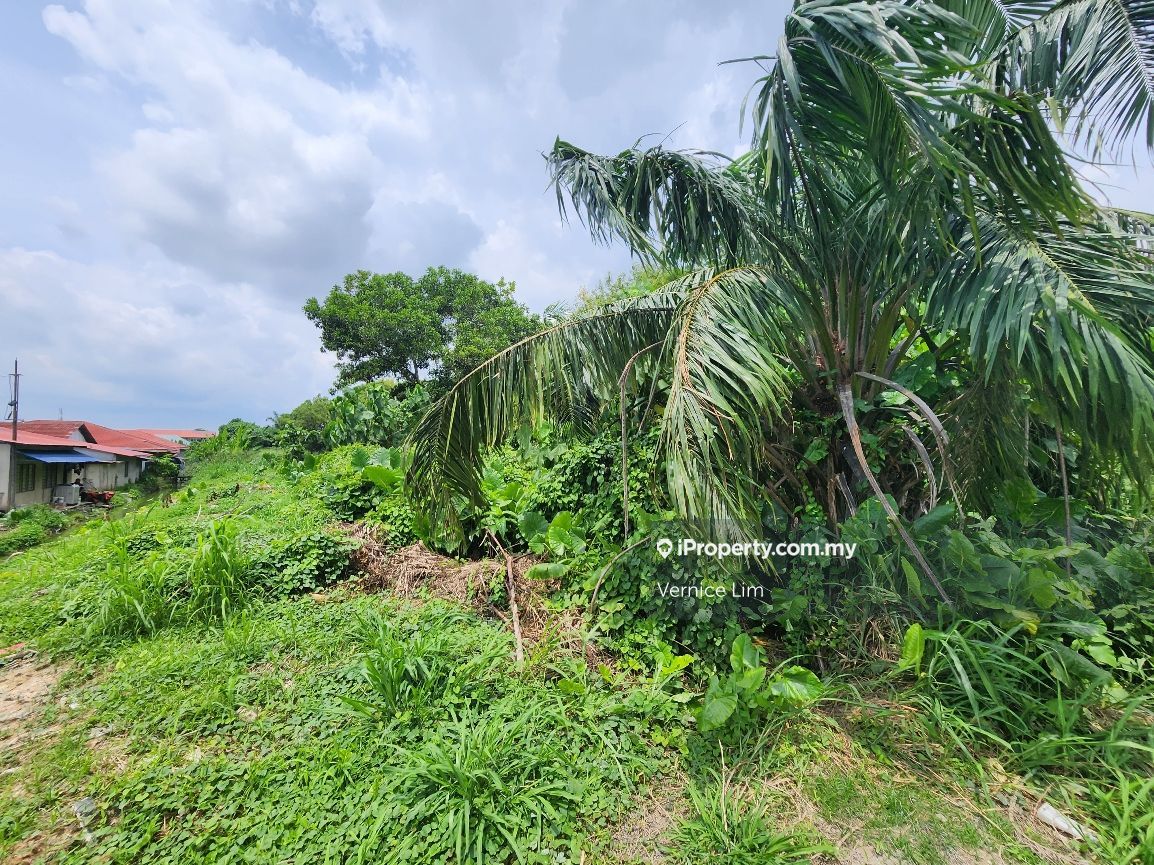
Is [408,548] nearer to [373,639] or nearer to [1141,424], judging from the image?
[373,639]

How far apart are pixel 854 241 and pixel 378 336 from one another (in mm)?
15577

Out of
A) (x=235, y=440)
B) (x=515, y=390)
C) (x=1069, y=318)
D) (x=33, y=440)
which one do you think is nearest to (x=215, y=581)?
(x=515, y=390)

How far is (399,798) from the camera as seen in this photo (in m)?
1.81

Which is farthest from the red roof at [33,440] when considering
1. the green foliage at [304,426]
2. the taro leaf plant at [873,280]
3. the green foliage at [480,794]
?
the green foliage at [480,794]

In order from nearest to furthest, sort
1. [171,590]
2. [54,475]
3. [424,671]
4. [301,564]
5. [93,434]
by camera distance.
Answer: [424,671], [171,590], [301,564], [54,475], [93,434]

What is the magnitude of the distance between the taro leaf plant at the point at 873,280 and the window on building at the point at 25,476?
1863 centimetres

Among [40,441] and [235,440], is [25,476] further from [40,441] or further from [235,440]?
[235,440]

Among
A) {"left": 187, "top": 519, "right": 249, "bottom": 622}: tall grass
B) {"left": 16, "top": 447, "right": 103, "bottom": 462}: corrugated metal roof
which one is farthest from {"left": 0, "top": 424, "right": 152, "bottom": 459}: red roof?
{"left": 187, "top": 519, "right": 249, "bottom": 622}: tall grass

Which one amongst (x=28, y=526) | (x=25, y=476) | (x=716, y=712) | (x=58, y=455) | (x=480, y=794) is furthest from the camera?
(x=58, y=455)

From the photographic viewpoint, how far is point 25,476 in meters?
14.2

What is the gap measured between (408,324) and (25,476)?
1244cm

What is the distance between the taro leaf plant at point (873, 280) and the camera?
5.83ft

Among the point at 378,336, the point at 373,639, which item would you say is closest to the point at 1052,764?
the point at 373,639

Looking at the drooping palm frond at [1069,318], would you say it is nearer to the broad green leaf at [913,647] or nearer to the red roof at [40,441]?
the broad green leaf at [913,647]
